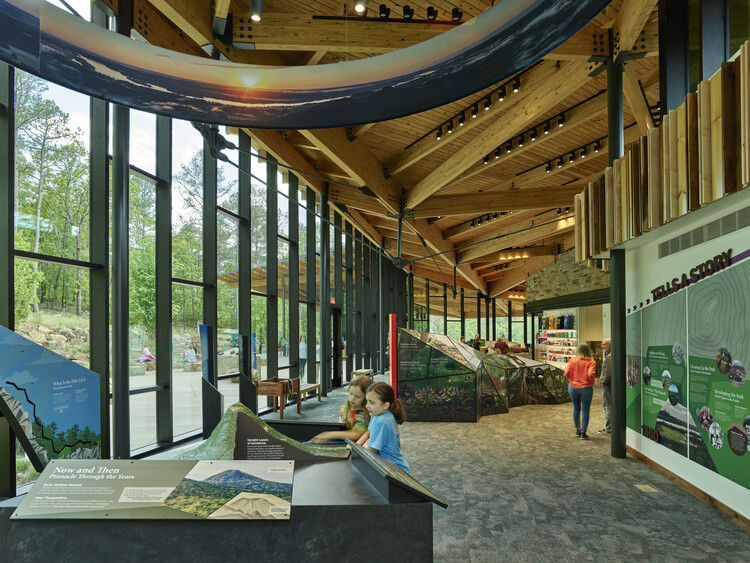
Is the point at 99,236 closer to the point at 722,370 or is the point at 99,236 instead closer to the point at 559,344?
the point at 722,370

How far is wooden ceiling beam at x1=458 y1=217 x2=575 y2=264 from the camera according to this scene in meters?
13.7

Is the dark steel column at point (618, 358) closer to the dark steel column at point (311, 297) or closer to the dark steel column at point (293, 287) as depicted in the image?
the dark steel column at point (293, 287)

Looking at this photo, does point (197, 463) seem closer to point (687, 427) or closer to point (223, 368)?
point (687, 427)

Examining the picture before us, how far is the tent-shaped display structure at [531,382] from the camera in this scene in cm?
1008

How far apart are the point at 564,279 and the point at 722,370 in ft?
42.4

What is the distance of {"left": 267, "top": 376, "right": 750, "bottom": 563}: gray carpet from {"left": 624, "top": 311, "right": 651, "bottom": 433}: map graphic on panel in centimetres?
53

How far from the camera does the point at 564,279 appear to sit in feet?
55.3

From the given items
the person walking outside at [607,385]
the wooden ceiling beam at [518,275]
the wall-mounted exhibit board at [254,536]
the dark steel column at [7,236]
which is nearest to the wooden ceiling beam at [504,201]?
the person walking outside at [607,385]

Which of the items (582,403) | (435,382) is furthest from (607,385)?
(435,382)

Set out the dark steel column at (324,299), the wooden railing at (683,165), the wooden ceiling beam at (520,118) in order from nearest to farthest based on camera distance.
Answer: the wooden railing at (683,165) < the wooden ceiling beam at (520,118) < the dark steel column at (324,299)

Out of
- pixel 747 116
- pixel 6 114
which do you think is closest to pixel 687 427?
pixel 747 116

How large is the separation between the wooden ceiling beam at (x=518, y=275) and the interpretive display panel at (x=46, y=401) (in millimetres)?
17586

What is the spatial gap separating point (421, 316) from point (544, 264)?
36.6 ft

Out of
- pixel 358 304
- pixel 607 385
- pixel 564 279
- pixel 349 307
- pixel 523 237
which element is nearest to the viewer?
pixel 607 385
